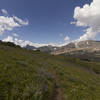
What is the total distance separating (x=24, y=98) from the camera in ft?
18.9

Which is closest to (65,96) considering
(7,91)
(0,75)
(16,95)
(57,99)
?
(57,99)

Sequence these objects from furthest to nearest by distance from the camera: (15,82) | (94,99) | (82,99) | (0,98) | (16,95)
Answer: (94,99) < (82,99) < (15,82) < (16,95) < (0,98)

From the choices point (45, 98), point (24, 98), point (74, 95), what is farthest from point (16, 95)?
point (74, 95)

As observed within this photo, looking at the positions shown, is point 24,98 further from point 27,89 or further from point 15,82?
point 15,82

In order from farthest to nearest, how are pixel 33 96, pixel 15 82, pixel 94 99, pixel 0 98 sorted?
pixel 94 99
pixel 15 82
pixel 33 96
pixel 0 98

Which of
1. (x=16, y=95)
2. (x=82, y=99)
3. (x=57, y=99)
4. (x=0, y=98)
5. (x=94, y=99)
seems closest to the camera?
(x=0, y=98)

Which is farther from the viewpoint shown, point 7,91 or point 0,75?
point 0,75

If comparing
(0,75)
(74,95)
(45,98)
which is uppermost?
(0,75)

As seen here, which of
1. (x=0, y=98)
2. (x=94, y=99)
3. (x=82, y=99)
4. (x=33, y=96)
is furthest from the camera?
(x=94, y=99)

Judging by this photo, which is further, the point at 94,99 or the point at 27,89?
the point at 94,99

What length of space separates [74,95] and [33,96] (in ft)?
15.7

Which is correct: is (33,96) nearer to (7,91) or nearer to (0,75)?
(7,91)

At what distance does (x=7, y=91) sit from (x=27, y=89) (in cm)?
136

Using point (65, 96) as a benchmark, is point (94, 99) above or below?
below
